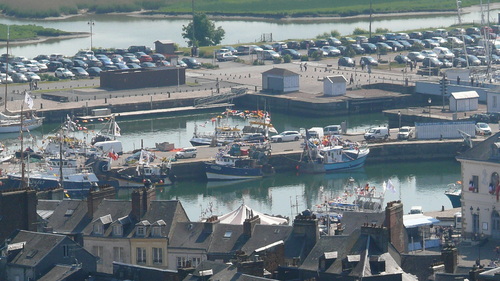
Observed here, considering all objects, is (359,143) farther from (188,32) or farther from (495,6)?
(495,6)

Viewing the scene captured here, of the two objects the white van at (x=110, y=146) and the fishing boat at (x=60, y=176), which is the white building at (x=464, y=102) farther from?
the fishing boat at (x=60, y=176)

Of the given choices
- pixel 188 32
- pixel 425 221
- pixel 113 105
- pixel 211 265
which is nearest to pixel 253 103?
pixel 113 105

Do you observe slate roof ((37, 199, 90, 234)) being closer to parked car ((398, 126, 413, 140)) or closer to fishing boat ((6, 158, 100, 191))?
fishing boat ((6, 158, 100, 191))

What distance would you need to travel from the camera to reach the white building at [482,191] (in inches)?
→ 2367

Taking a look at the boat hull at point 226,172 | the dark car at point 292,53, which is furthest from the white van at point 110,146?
the dark car at point 292,53

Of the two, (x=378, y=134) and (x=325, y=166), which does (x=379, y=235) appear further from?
(x=378, y=134)

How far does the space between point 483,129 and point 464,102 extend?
9.80 meters

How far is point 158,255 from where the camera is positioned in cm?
5266

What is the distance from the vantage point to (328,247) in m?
47.2

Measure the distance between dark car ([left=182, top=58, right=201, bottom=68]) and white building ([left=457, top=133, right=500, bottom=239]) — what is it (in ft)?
242

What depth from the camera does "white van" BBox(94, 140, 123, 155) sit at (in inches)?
3551

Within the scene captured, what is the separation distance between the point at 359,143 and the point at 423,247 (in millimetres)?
34763

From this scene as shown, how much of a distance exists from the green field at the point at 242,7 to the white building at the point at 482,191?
420ft

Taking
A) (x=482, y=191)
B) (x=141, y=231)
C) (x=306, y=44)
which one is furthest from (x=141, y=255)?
(x=306, y=44)
